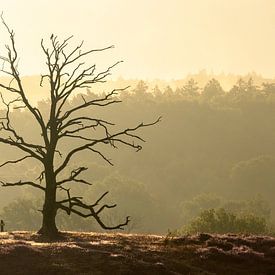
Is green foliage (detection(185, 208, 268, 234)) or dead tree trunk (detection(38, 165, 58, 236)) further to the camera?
green foliage (detection(185, 208, 268, 234))

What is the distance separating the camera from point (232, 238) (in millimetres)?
33969

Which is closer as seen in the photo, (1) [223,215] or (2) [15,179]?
(1) [223,215]

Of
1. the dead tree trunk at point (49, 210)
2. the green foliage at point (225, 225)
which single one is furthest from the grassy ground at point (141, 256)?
the green foliage at point (225, 225)

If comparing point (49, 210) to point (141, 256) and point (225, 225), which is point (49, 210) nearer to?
point (141, 256)

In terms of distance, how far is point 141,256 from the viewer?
27797 millimetres

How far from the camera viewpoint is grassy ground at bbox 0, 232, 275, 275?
25078mm

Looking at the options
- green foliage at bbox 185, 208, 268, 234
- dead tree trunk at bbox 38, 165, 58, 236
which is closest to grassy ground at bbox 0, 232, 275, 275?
dead tree trunk at bbox 38, 165, 58, 236

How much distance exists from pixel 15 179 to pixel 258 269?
159m

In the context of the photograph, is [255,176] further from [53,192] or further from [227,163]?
[53,192]

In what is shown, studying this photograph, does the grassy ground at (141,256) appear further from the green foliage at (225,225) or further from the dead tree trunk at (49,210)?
the green foliage at (225,225)

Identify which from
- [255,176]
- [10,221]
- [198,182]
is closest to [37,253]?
[10,221]

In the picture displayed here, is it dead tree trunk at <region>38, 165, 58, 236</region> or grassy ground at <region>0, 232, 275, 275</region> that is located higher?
dead tree trunk at <region>38, 165, 58, 236</region>

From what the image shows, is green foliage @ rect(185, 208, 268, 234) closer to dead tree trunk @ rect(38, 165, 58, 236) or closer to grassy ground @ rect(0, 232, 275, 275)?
grassy ground @ rect(0, 232, 275, 275)

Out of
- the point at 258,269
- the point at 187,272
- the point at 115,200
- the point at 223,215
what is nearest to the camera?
the point at 187,272
